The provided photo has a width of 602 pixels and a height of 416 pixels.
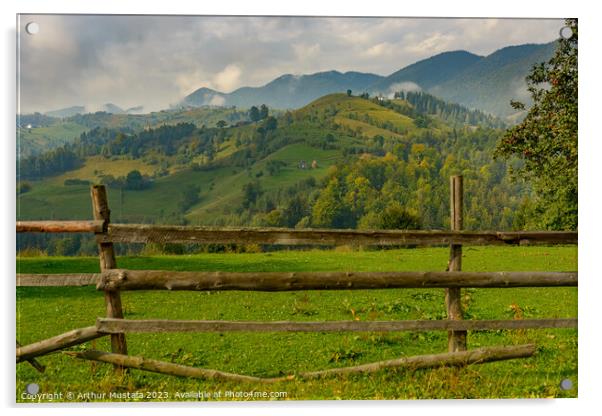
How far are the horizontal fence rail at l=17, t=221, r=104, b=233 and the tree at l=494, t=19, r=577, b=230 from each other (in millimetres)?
6766

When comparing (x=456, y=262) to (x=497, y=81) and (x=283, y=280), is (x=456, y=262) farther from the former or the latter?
(x=497, y=81)

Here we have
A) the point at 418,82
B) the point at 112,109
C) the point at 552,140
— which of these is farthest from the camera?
the point at 552,140

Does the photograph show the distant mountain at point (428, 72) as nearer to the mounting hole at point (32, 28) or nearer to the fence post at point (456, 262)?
the fence post at point (456, 262)

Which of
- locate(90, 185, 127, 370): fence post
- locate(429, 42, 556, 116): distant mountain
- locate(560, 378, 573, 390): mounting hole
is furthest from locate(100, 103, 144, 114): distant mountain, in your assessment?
locate(560, 378, 573, 390): mounting hole

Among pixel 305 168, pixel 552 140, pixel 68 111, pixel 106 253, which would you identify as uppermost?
pixel 68 111

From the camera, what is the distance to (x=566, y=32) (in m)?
8.42

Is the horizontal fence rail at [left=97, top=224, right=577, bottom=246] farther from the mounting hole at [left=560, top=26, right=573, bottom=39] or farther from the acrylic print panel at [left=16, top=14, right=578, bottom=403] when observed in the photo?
the mounting hole at [left=560, top=26, right=573, bottom=39]

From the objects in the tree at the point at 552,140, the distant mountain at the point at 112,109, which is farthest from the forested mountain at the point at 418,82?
the distant mountain at the point at 112,109

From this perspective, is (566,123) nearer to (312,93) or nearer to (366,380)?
(312,93)

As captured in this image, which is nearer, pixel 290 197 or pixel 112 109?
pixel 112 109

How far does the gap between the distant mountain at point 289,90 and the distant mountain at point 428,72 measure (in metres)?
0.28

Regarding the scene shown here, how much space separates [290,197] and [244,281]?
4.56m

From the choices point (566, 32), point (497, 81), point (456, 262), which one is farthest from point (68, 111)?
point (566, 32)

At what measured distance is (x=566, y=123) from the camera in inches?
364
